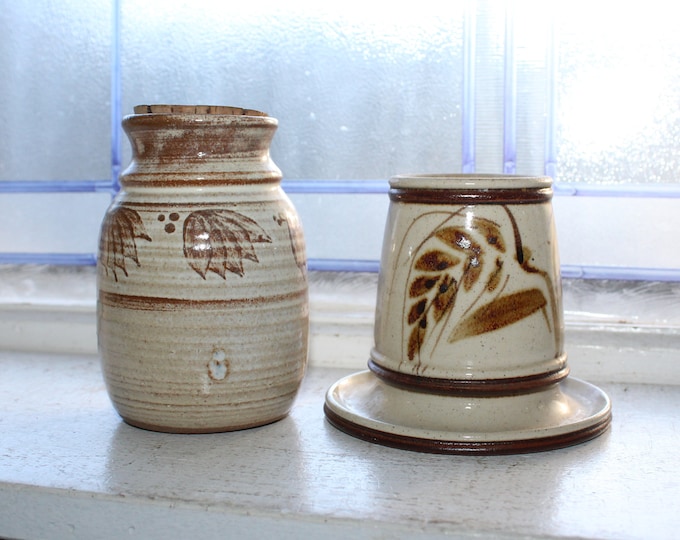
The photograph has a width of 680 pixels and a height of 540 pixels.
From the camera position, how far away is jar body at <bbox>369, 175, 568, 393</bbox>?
0.64 m

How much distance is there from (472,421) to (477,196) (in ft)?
0.54

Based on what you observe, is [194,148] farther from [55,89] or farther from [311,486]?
[55,89]

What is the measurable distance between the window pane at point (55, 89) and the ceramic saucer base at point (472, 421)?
0.53m

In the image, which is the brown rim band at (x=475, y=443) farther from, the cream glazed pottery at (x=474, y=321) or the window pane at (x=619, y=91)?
the window pane at (x=619, y=91)

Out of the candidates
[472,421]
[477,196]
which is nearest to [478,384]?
[472,421]

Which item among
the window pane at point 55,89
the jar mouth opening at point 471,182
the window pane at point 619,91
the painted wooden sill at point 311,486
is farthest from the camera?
the window pane at point 55,89

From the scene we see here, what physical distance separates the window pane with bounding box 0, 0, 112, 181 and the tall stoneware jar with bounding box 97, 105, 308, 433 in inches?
16.0

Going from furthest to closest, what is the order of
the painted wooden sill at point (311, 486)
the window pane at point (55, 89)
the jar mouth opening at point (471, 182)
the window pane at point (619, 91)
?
the window pane at point (55, 89) < the window pane at point (619, 91) < the jar mouth opening at point (471, 182) < the painted wooden sill at point (311, 486)

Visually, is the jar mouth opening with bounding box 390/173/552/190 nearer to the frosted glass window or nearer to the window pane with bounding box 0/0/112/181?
the frosted glass window

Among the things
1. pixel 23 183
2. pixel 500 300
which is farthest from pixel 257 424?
pixel 23 183

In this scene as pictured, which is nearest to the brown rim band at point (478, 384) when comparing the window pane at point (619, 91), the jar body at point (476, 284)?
the jar body at point (476, 284)

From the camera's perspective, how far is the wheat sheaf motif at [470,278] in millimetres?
637

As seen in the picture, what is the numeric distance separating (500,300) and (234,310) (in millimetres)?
195

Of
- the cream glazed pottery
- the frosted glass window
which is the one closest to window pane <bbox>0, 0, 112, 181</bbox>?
the frosted glass window
